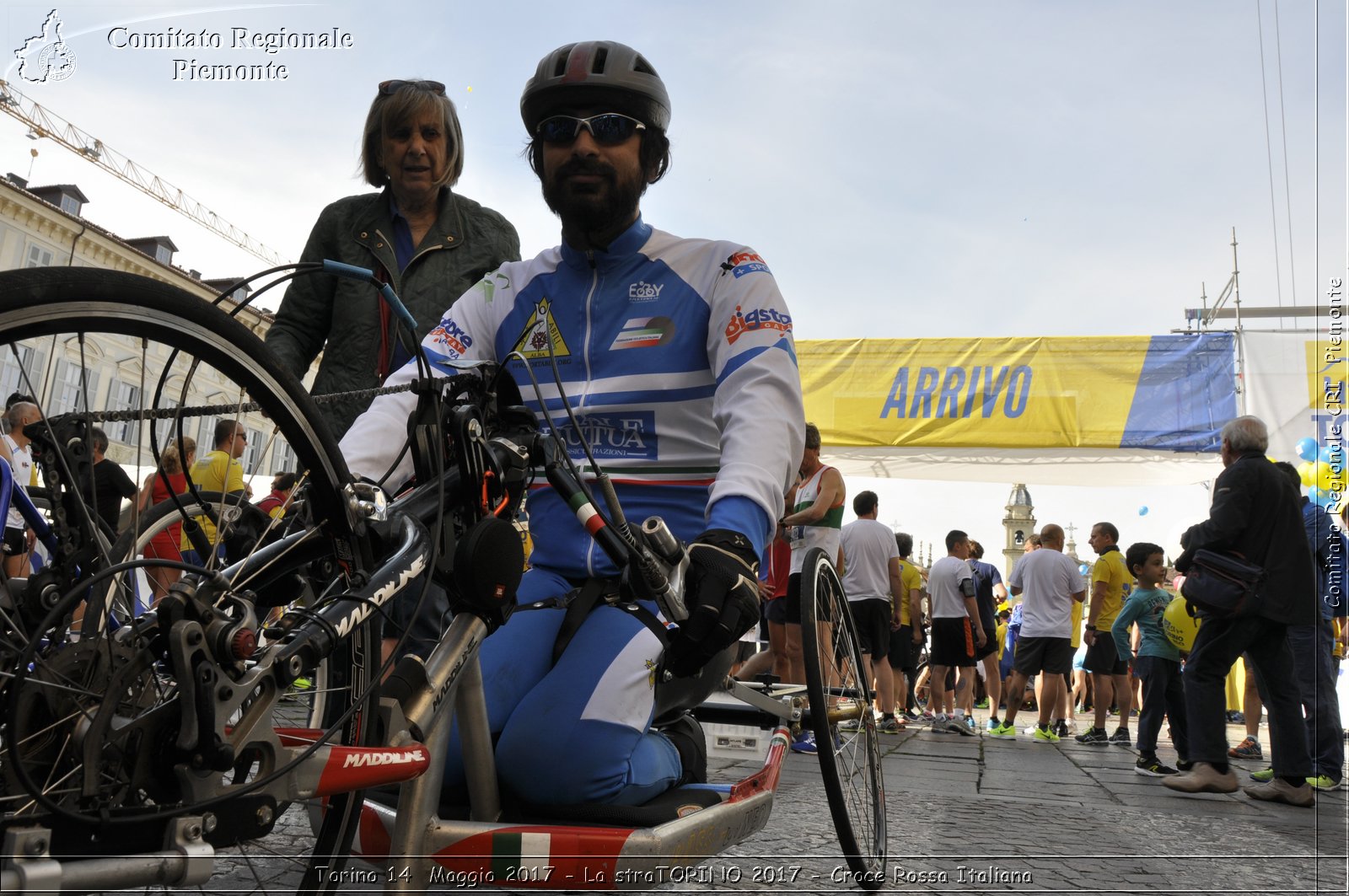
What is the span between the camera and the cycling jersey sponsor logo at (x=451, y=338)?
2848 mm

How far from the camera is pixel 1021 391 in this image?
10805mm

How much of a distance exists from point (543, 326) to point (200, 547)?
114cm

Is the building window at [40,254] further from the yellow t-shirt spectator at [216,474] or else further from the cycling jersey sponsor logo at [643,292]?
the yellow t-shirt spectator at [216,474]

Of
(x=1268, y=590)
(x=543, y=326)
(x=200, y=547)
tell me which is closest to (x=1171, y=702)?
(x=1268, y=590)

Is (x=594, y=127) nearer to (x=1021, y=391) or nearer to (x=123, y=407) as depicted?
(x=123, y=407)

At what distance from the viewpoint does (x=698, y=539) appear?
2100 mm

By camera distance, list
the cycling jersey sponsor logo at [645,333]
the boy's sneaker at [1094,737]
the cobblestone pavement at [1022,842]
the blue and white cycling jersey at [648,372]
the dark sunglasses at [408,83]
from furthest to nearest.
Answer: the boy's sneaker at [1094,737] < the dark sunglasses at [408,83] < the cobblestone pavement at [1022,842] < the cycling jersey sponsor logo at [645,333] < the blue and white cycling jersey at [648,372]

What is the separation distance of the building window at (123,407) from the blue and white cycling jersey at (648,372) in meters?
0.68

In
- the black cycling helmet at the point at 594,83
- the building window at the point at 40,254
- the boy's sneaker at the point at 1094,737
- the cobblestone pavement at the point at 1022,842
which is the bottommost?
the boy's sneaker at the point at 1094,737

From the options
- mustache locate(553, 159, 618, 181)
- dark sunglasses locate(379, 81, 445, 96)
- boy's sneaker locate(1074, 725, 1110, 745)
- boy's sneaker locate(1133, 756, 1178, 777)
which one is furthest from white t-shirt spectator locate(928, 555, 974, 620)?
mustache locate(553, 159, 618, 181)

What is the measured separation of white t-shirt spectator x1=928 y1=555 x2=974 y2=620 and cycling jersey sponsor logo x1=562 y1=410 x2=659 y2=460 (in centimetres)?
827

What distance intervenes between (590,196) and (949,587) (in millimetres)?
8476

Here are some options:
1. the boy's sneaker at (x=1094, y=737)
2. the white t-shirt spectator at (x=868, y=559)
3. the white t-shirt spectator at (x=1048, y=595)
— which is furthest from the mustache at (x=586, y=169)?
the boy's sneaker at (x=1094, y=737)

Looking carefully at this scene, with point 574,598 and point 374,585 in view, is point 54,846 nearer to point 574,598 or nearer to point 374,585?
point 374,585
